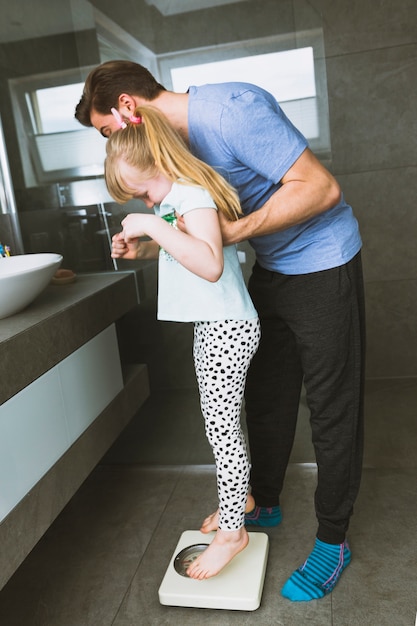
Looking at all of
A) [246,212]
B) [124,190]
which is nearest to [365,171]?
[246,212]

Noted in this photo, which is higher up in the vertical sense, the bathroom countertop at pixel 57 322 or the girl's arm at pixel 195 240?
the girl's arm at pixel 195 240

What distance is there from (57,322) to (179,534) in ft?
2.52

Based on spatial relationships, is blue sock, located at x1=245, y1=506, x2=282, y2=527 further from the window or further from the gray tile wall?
the window

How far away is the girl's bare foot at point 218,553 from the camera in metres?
1.49

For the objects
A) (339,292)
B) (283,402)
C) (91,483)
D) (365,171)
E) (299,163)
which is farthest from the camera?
(365,171)

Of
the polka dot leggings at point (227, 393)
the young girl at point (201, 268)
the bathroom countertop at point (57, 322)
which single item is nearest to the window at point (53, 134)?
the bathroom countertop at point (57, 322)

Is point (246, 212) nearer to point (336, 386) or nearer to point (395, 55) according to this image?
point (336, 386)

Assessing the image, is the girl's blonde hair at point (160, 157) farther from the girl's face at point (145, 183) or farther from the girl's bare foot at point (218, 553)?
the girl's bare foot at point (218, 553)

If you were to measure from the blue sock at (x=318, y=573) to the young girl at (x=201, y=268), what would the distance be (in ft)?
0.53

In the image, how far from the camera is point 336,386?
148cm

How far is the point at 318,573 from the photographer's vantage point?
4.99 feet

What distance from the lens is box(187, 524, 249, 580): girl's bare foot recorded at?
149 cm

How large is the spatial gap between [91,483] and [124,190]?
4.17ft

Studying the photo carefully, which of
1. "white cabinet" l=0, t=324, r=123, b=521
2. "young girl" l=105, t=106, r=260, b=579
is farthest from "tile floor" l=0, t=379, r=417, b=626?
"white cabinet" l=0, t=324, r=123, b=521
